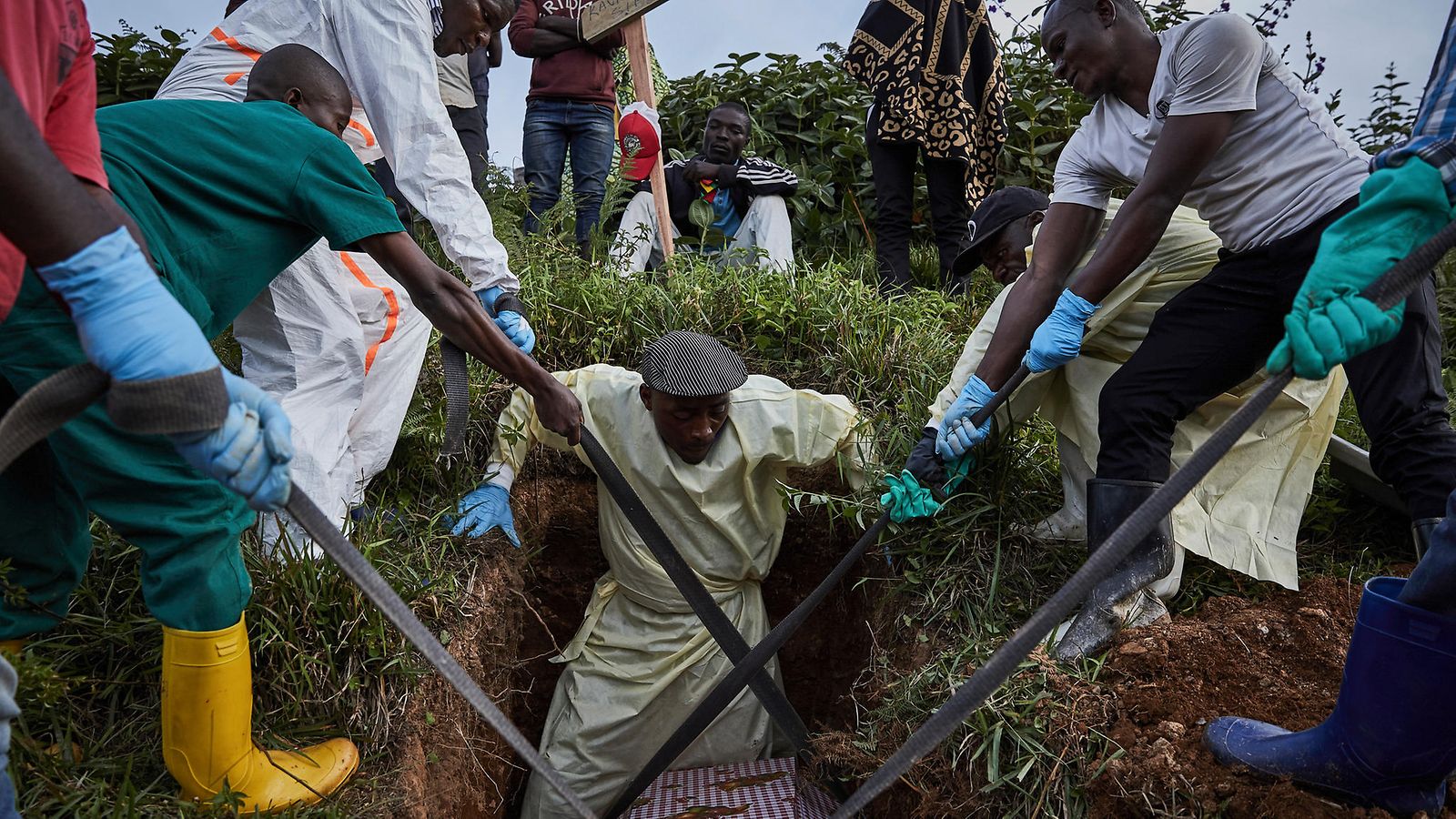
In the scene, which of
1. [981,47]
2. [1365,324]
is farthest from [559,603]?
[981,47]

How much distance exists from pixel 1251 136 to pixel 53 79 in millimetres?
2494

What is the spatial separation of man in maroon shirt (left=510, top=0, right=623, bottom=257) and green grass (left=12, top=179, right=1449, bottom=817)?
82 cm

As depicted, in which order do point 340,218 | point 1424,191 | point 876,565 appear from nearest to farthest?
1. point 1424,191
2. point 340,218
3. point 876,565

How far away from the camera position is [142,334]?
1359 millimetres

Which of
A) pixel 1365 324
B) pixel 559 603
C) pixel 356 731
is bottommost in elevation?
pixel 559 603

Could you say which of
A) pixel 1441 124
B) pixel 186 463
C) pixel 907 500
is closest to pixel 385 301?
pixel 186 463

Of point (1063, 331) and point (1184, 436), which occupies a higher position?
point (1063, 331)

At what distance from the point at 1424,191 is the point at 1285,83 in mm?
815

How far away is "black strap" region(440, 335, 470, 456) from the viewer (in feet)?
9.95

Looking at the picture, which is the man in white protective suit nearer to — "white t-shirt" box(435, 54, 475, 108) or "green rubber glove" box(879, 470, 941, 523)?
"green rubber glove" box(879, 470, 941, 523)

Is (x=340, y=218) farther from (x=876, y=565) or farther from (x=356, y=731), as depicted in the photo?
(x=876, y=565)

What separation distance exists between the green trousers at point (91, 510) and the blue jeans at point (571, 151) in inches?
117

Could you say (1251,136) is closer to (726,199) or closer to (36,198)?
(36,198)

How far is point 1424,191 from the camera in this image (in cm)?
167
